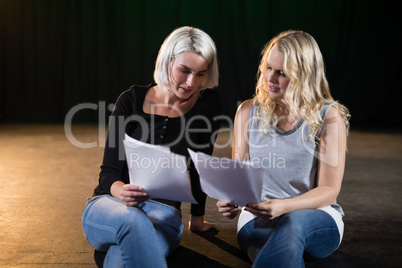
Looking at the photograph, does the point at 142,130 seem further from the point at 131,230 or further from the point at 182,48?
the point at 131,230

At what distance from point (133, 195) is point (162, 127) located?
0.32 metres

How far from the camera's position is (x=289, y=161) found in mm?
1506

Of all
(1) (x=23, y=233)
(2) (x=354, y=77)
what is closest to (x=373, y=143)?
(2) (x=354, y=77)

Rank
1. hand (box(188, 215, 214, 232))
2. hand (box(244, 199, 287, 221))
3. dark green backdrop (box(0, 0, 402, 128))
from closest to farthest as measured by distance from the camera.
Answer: hand (box(244, 199, 287, 221))
hand (box(188, 215, 214, 232))
dark green backdrop (box(0, 0, 402, 128))

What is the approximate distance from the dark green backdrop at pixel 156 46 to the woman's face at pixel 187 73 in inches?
194

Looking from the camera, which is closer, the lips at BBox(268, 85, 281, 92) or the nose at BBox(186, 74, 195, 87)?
the lips at BBox(268, 85, 281, 92)

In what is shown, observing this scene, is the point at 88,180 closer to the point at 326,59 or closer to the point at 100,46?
the point at 100,46

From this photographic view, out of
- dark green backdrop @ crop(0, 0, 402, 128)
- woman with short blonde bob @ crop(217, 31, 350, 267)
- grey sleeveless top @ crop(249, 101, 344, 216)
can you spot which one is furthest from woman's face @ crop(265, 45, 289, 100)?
dark green backdrop @ crop(0, 0, 402, 128)

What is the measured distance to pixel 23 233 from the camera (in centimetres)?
198

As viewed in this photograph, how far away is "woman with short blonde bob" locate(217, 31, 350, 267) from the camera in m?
1.40

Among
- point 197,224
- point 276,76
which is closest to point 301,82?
point 276,76

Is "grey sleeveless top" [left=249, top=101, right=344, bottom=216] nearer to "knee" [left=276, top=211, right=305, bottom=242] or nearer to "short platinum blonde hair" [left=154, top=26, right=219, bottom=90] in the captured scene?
"knee" [left=276, top=211, right=305, bottom=242]

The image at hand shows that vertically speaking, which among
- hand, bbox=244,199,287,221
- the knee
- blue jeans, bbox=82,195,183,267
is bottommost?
blue jeans, bbox=82,195,183,267

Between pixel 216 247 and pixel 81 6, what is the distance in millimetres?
5376
